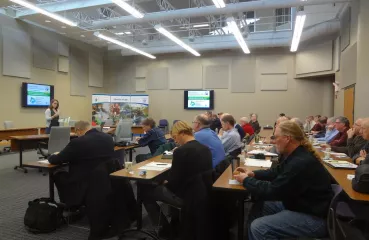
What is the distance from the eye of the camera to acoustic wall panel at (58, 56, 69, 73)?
11078 mm

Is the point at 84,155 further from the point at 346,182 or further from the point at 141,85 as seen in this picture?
the point at 141,85

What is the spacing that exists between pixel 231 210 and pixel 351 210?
103cm

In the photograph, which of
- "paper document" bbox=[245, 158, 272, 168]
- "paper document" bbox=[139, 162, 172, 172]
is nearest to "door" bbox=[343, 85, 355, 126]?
"paper document" bbox=[245, 158, 272, 168]

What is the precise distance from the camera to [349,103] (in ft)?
25.5

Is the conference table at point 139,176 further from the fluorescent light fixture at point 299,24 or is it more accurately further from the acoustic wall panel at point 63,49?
the acoustic wall panel at point 63,49

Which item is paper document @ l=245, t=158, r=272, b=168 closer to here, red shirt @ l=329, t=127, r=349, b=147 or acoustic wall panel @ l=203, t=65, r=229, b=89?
red shirt @ l=329, t=127, r=349, b=147

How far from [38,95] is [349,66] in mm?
9934

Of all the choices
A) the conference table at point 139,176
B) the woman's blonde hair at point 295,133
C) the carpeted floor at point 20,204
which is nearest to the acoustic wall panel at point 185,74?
the carpeted floor at point 20,204

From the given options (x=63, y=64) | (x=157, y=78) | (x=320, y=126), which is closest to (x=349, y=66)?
(x=320, y=126)

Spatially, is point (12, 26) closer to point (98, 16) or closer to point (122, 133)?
point (98, 16)

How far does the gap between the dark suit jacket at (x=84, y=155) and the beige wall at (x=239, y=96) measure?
964 centimetres

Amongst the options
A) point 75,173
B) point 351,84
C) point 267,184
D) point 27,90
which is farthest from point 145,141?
point 27,90

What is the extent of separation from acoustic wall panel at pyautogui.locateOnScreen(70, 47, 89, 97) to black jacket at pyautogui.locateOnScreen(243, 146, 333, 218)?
11189 mm

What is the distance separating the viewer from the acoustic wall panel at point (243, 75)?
1202 cm
